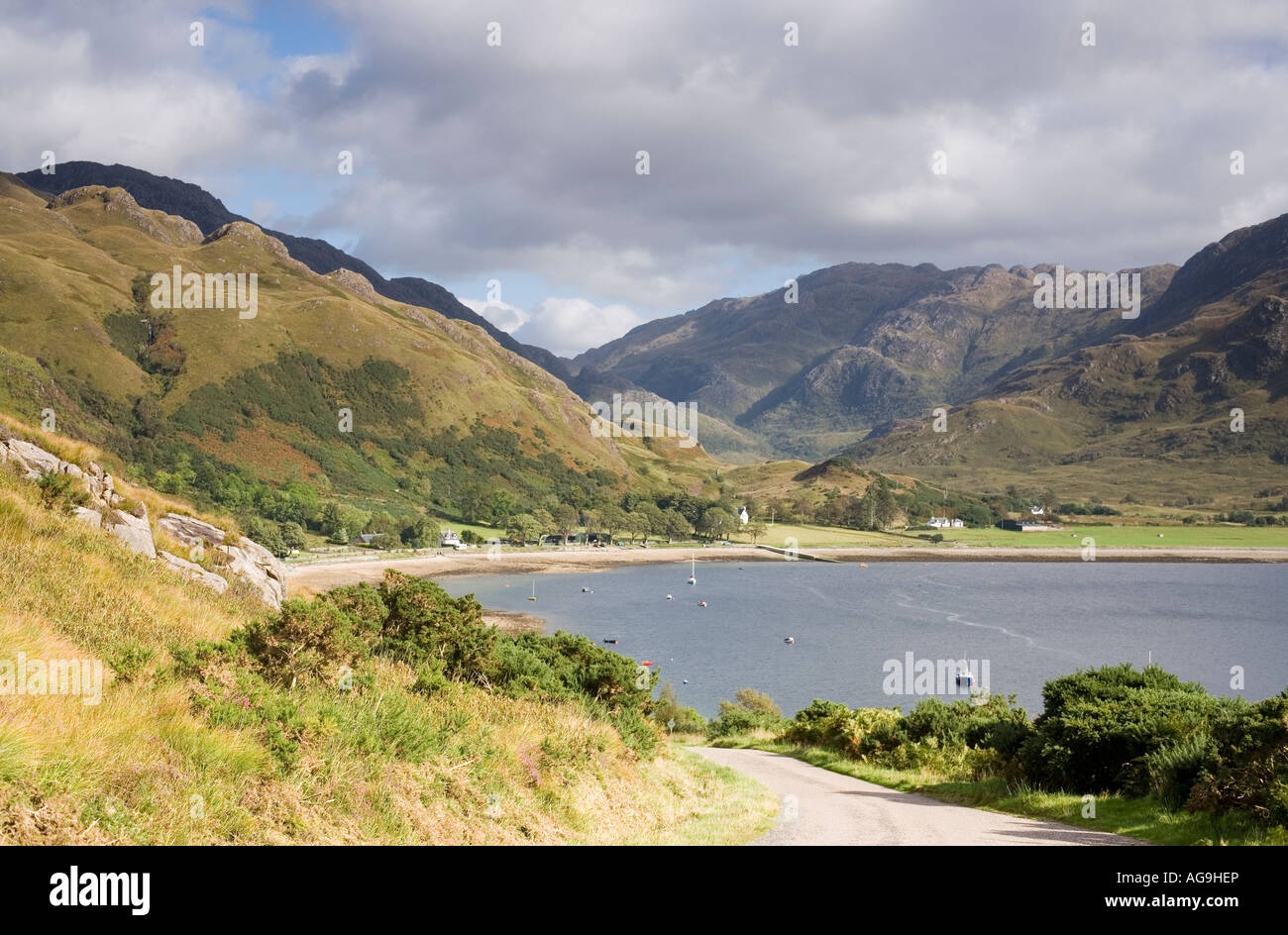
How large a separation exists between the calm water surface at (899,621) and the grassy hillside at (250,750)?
50.4 metres

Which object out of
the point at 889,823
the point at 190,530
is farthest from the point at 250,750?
the point at 190,530

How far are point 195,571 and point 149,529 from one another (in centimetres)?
166

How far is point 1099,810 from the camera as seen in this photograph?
13.9 m

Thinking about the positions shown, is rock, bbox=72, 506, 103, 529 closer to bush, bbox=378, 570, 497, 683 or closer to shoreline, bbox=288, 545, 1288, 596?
bush, bbox=378, 570, 497, 683

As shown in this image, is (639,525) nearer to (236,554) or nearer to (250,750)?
(236,554)

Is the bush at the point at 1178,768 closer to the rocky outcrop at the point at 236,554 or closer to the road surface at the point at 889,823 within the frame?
the road surface at the point at 889,823

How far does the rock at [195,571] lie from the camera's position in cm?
1972

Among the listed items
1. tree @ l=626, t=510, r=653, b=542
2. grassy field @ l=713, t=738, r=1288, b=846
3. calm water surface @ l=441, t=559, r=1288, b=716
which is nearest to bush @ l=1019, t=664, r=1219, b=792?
grassy field @ l=713, t=738, r=1288, b=846

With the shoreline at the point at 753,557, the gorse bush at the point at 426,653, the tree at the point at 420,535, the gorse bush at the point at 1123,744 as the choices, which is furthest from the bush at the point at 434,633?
the tree at the point at 420,535

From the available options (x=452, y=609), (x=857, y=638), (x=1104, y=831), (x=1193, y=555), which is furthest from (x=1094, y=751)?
(x=1193, y=555)

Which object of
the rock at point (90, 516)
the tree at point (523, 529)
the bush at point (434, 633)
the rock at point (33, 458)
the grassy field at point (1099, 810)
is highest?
the rock at point (33, 458)

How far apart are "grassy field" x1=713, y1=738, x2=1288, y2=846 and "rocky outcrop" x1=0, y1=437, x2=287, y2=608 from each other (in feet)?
52.7

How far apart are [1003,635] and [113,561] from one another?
92.2m

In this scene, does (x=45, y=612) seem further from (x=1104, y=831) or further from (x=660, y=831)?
(x=1104, y=831)
